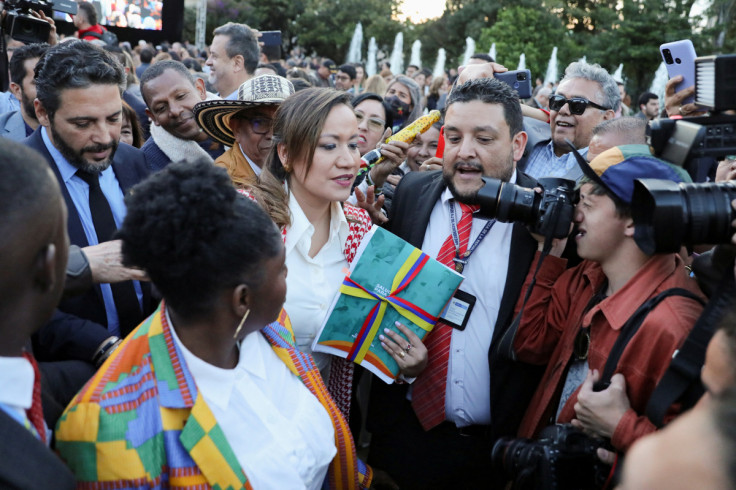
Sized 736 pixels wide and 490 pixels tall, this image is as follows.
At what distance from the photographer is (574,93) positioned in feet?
14.4

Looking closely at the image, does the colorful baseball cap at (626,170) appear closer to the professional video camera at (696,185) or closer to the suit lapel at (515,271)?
the professional video camera at (696,185)

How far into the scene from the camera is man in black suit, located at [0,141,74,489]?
1262 millimetres

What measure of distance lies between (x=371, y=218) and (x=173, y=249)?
1.61m

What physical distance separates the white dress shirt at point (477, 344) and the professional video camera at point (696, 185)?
775 mm

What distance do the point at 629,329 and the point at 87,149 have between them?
2.26m

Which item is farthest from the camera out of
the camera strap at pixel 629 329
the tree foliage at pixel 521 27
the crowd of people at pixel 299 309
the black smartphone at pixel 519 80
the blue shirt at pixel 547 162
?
the tree foliage at pixel 521 27

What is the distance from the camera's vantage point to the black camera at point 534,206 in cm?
230

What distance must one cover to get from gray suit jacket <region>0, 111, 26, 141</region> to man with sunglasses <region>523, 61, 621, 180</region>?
3.66 m

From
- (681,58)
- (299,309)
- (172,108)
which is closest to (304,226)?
(299,309)

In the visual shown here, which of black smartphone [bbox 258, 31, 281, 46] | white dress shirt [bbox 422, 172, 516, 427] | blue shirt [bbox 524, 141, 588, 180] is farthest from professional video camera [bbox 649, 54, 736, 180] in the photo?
black smartphone [bbox 258, 31, 281, 46]

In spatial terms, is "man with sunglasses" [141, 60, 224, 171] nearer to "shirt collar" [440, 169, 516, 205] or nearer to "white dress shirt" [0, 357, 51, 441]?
"shirt collar" [440, 169, 516, 205]

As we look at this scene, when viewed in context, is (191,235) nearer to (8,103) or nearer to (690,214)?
(690,214)

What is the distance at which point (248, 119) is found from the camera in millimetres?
3465

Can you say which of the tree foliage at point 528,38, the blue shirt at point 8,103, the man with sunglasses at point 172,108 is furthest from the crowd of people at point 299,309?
the tree foliage at point 528,38
